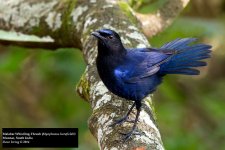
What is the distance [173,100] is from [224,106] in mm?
570

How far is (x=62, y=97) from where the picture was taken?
7.19m

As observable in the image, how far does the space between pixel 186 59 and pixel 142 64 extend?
11.8 inches

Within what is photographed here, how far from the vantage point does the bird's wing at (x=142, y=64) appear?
3723 mm

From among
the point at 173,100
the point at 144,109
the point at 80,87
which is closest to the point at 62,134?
the point at 80,87

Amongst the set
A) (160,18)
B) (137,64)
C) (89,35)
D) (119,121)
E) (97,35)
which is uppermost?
(160,18)

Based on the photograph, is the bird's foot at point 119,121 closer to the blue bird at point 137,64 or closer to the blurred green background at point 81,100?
the blue bird at point 137,64

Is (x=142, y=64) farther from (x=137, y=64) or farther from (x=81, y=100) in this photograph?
(x=81, y=100)

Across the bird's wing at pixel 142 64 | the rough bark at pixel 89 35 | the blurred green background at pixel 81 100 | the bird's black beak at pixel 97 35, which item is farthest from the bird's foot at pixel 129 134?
the blurred green background at pixel 81 100

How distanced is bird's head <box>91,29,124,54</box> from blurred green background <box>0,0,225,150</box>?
2.46 m

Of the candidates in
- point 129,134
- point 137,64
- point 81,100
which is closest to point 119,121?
point 129,134

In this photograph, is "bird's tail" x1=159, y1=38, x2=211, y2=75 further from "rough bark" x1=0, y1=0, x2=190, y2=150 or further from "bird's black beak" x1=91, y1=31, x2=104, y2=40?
"bird's black beak" x1=91, y1=31, x2=104, y2=40

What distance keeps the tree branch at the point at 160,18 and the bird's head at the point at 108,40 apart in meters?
0.79

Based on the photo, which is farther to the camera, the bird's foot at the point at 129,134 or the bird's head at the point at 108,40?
the bird's head at the point at 108,40

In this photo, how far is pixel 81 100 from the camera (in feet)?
23.6
